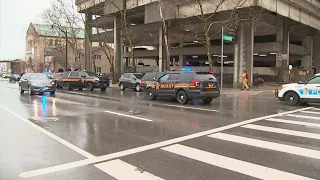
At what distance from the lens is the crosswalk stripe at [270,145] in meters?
6.66

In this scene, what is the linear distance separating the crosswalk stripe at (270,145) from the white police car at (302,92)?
9.08 metres

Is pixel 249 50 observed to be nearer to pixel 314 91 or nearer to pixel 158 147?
pixel 314 91

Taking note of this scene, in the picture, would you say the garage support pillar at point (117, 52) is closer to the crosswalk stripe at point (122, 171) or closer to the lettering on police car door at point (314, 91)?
the lettering on police car door at point (314, 91)

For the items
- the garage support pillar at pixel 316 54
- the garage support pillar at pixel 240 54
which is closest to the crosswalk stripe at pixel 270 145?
the garage support pillar at pixel 240 54

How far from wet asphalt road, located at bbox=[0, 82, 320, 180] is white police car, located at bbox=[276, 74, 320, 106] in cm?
459

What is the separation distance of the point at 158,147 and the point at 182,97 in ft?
32.7

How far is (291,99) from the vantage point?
54.4ft

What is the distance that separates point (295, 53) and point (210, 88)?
30.4m

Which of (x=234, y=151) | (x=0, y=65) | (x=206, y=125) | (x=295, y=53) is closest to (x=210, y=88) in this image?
(x=206, y=125)

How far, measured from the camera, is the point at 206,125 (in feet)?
33.0

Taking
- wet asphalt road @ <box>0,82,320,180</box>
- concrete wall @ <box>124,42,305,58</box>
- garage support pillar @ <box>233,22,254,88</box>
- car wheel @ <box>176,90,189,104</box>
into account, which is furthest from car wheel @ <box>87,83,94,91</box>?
concrete wall @ <box>124,42,305,58</box>

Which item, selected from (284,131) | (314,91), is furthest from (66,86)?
(284,131)

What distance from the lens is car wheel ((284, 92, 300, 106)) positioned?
16391mm

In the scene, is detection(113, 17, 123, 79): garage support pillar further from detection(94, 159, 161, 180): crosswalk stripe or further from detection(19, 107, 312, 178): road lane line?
detection(94, 159, 161, 180): crosswalk stripe
